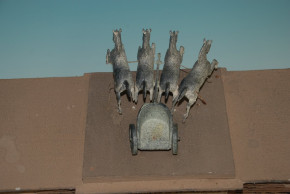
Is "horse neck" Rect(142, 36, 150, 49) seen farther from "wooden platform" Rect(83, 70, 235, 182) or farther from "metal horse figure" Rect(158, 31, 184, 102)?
"wooden platform" Rect(83, 70, 235, 182)

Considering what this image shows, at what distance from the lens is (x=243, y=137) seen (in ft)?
10.2

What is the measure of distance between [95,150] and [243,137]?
5.22 feet

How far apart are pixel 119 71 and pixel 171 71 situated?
1.80 feet

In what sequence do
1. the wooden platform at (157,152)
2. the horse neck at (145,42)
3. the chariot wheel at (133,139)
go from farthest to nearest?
1. the horse neck at (145,42)
2. the wooden platform at (157,152)
3. the chariot wheel at (133,139)

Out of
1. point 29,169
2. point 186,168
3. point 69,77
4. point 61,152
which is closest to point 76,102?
point 69,77

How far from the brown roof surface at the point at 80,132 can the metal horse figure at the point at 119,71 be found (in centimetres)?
31

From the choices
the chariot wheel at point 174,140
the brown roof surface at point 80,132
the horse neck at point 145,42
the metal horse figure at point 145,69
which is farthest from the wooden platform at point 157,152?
the horse neck at point 145,42

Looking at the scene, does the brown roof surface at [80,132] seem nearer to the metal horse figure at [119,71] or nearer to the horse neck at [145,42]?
the metal horse figure at [119,71]

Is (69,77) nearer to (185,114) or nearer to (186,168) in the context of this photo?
(185,114)

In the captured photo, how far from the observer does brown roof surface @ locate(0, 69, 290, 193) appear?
291 cm

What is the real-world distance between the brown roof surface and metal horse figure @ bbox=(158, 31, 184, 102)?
35 cm

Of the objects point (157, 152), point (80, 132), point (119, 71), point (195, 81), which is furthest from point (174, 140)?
point (80, 132)

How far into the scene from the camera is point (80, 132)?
317 centimetres

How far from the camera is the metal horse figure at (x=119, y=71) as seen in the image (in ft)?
9.67
